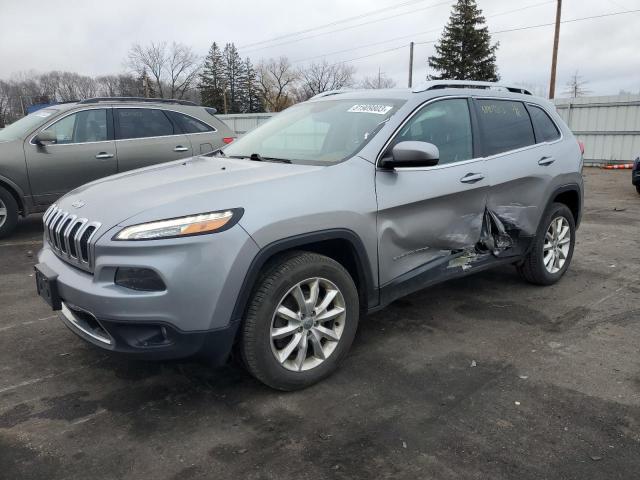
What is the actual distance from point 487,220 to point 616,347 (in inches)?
49.8

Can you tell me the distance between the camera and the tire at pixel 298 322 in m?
2.78

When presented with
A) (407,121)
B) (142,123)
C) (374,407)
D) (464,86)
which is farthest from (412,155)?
(142,123)

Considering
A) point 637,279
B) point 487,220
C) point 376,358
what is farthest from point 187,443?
point 637,279

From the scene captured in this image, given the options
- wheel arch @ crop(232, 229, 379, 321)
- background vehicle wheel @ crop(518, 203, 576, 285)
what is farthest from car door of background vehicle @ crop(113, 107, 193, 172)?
background vehicle wheel @ crop(518, 203, 576, 285)

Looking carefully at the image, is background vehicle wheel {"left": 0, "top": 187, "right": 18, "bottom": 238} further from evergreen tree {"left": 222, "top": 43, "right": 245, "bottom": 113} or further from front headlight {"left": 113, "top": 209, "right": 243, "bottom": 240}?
evergreen tree {"left": 222, "top": 43, "right": 245, "bottom": 113}

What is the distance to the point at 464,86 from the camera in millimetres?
4230

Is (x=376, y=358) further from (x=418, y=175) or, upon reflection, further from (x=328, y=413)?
(x=418, y=175)

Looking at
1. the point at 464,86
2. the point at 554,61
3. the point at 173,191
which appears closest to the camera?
the point at 173,191

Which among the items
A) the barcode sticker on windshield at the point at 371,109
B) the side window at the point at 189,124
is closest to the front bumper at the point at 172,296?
the barcode sticker on windshield at the point at 371,109

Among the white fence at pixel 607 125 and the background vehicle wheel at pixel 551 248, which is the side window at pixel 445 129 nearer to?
the background vehicle wheel at pixel 551 248

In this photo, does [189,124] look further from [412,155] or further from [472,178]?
[412,155]

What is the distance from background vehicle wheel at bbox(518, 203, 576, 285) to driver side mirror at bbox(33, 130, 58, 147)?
5.93 meters

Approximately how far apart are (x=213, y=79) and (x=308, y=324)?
240 feet

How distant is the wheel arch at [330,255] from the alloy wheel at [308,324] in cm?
21
